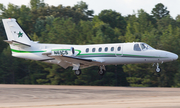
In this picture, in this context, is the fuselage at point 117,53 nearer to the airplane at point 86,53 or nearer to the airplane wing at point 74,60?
the airplane at point 86,53

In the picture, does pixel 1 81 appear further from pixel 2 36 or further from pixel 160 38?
pixel 160 38

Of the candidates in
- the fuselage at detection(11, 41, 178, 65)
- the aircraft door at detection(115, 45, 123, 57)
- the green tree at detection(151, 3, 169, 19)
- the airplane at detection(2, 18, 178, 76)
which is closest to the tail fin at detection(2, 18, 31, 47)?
the airplane at detection(2, 18, 178, 76)

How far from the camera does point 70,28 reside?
53.1 m

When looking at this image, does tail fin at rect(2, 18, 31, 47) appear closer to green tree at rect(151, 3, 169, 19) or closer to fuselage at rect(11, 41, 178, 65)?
fuselage at rect(11, 41, 178, 65)

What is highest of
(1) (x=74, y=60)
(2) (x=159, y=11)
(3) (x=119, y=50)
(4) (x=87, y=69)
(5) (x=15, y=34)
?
(2) (x=159, y=11)

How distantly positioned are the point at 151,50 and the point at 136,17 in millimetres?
53124

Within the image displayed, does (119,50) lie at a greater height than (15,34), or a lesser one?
lesser

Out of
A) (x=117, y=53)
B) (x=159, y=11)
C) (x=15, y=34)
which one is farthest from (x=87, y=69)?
(x=159, y=11)

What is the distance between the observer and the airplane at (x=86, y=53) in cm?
2466

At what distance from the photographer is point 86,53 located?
26.4 metres

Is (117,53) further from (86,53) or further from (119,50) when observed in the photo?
Answer: (86,53)

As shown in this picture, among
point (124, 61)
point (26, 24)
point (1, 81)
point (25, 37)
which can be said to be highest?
point (26, 24)

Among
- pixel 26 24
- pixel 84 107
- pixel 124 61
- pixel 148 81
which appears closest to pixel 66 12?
pixel 26 24

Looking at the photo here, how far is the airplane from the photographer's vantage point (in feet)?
80.9
